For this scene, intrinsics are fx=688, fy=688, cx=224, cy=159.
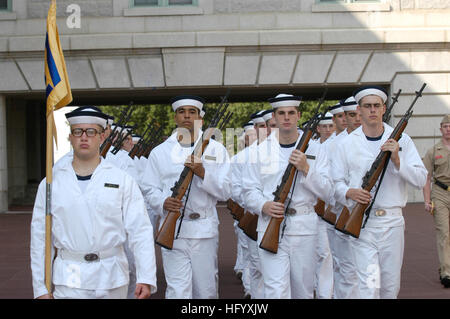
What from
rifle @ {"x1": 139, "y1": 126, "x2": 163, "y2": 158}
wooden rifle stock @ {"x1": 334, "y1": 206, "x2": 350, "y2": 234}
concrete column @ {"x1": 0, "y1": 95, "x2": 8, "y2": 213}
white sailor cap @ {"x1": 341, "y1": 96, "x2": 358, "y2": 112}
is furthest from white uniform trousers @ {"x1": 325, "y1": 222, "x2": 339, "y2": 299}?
concrete column @ {"x1": 0, "y1": 95, "x2": 8, "y2": 213}

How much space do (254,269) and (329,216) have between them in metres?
1.09

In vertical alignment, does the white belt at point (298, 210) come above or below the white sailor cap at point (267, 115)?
below

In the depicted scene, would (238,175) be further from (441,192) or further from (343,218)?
(441,192)

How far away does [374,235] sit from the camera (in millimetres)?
6223

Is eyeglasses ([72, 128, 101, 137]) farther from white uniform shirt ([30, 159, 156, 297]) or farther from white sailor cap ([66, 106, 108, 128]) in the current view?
white uniform shirt ([30, 159, 156, 297])

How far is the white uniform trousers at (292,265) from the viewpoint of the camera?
20.1 ft

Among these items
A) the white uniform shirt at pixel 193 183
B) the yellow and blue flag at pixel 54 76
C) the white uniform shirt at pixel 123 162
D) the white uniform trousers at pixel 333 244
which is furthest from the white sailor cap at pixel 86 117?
the white uniform shirt at pixel 123 162

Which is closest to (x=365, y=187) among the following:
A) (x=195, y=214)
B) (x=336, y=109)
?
(x=195, y=214)

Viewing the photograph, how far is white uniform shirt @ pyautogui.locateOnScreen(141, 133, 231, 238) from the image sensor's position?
21.8 feet

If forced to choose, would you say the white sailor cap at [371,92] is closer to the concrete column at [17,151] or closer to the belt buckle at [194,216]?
the belt buckle at [194,216]

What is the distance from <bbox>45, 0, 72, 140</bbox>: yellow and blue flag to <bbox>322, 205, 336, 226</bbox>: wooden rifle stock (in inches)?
138

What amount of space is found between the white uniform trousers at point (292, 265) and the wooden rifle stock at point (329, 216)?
167cm

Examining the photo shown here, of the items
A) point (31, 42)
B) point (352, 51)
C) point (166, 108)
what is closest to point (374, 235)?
point (352, 51)
